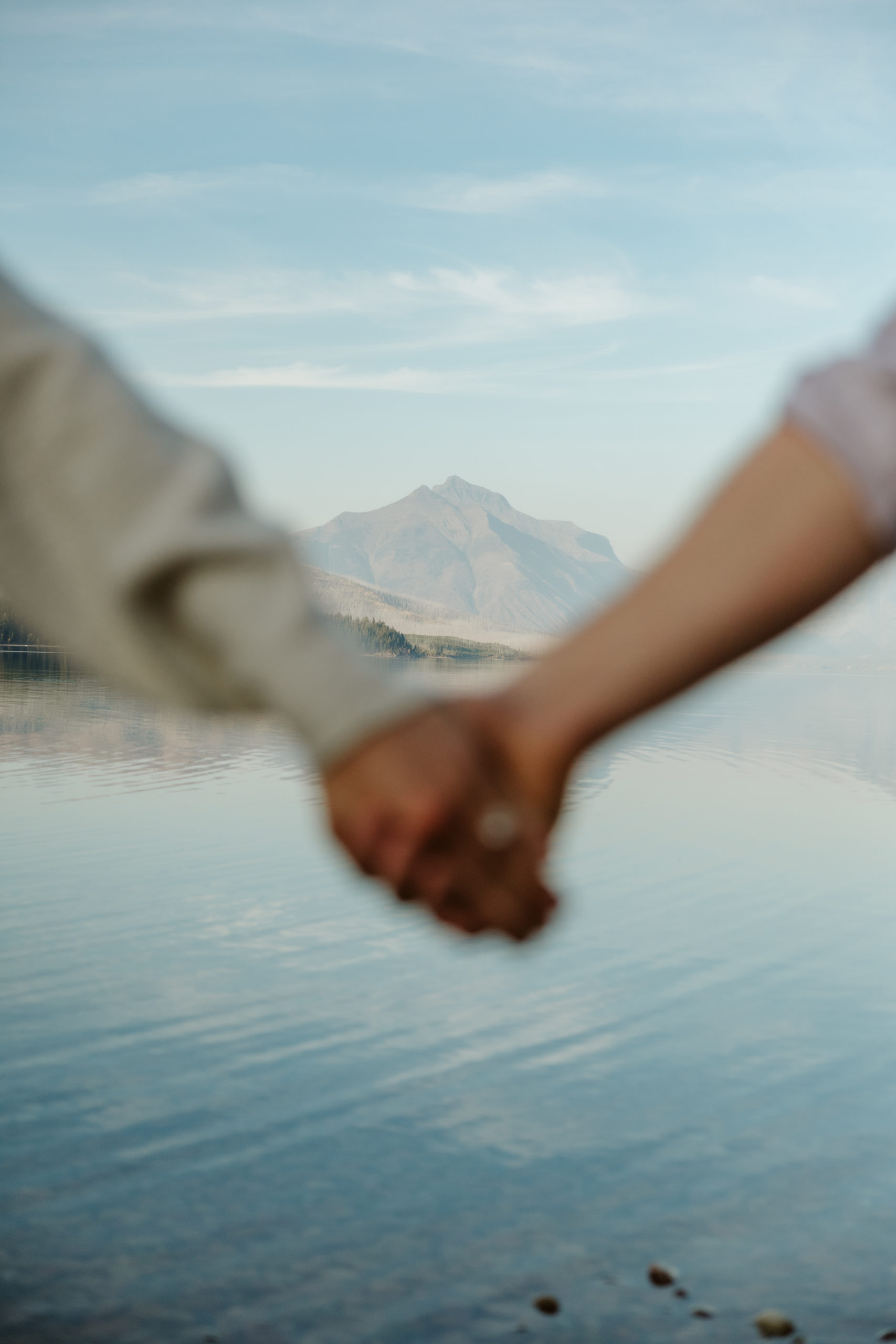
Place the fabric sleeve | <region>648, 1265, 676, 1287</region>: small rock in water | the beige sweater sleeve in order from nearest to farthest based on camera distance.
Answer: the fabric sleeve < the beige sweater sleeve < <region>648, 1265, 676, 1287</region>: small rock in water

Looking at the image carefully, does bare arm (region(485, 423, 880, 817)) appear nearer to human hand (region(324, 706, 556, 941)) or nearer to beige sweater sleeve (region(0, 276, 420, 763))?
Result: human hand (region(324, 706, 556, 941))

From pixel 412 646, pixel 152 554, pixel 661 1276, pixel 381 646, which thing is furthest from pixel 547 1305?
pixel 412 646

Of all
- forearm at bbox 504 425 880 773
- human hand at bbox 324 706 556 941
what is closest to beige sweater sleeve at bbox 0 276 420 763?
human hand at bbox 324 706 556 941

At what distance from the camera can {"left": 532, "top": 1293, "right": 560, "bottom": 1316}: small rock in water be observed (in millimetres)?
7117

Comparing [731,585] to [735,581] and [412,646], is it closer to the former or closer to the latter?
[735,581]

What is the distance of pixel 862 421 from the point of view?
1234 mm

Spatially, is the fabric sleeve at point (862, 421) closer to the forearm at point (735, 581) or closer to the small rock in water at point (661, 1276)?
the forearm at point (735, 581)

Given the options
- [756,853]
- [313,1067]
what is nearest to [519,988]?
[313,1067]

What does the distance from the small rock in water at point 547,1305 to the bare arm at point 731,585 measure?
6715 mm

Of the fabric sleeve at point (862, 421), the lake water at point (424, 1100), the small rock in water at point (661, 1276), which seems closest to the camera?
the fabric sleeve at point (862, 421)

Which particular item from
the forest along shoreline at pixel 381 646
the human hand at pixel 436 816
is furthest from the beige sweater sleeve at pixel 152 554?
the forest along shoreline at pixel 381 646

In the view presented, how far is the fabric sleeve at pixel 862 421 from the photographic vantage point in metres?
1.22

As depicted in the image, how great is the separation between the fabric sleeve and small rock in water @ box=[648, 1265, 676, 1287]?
7.47 meters

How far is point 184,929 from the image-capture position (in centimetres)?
1466
